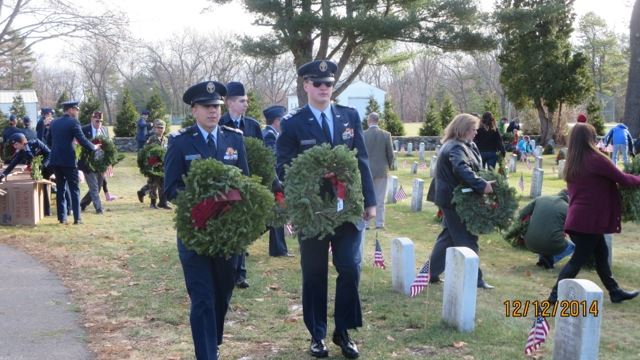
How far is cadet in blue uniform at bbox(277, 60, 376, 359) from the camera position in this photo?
5461 mm

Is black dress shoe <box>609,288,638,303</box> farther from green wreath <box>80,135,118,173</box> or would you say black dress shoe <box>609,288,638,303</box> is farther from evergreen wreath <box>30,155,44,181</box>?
evergreen wreath <box>30,155,44,181</box>

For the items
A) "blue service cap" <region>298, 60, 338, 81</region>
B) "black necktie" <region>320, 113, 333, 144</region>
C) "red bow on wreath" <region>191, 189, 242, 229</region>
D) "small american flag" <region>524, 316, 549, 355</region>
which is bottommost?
"small american flag" <region>524, 316, 549, 355</region>

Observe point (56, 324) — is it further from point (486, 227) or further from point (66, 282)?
point (486, 227)

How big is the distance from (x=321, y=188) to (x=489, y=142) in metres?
11.8

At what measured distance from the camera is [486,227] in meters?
7.52

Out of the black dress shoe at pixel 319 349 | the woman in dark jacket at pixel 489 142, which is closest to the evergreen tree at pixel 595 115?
the woman in dark jacket at pixel 489 142

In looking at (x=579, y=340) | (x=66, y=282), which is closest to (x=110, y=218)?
(x=66, y=282)

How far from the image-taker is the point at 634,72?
24000 mm

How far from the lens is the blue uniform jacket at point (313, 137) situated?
5598mm

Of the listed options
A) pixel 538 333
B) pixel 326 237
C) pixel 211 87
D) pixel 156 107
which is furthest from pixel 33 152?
pixel 156 107

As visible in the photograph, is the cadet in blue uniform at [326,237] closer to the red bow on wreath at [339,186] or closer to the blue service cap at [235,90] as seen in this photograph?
the red bow on wreath at [339,186]

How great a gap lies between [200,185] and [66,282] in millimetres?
4796

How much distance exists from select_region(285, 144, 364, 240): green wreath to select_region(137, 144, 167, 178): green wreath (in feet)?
34.9

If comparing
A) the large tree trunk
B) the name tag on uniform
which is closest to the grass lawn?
the name tag on uniform
